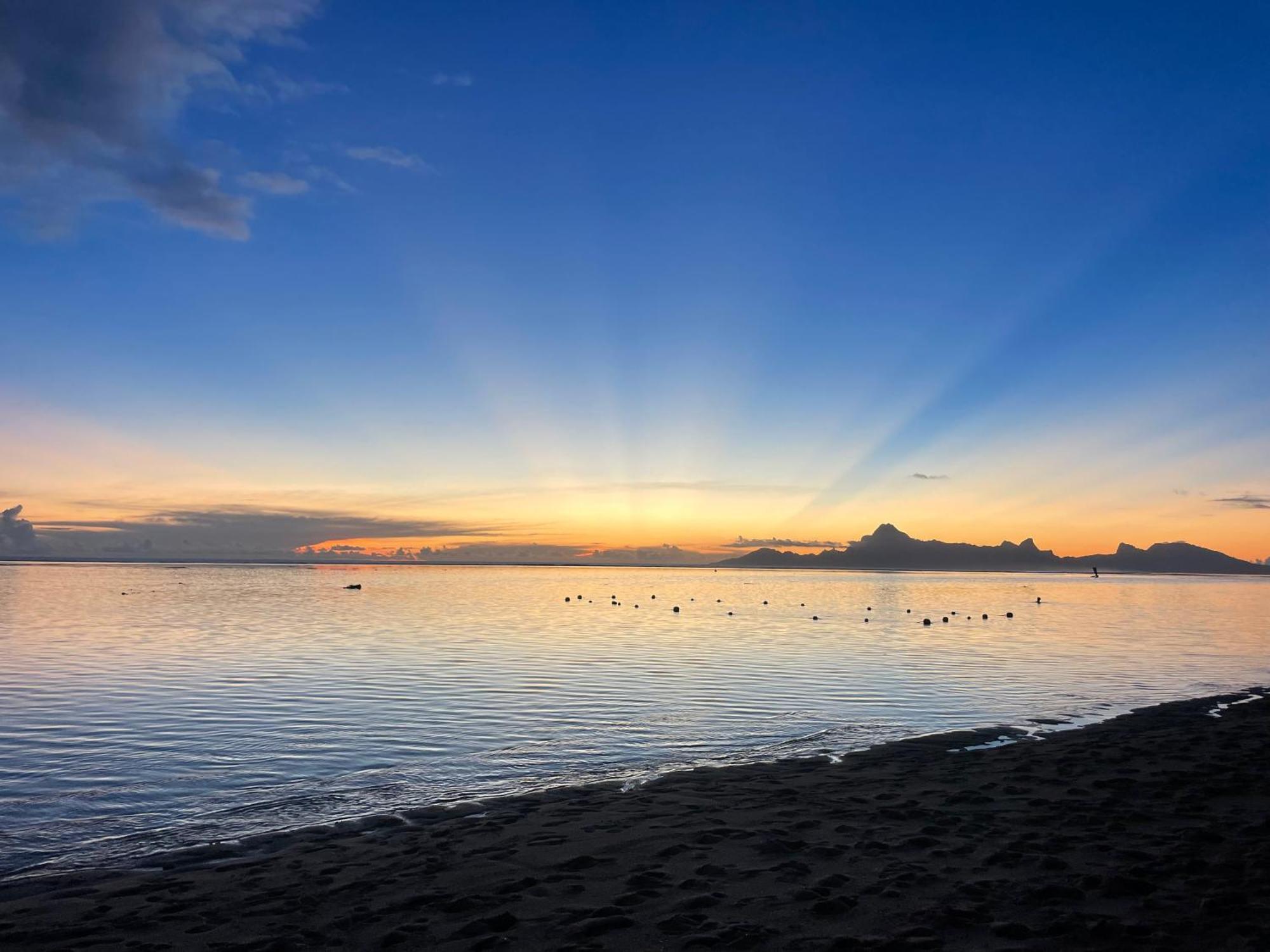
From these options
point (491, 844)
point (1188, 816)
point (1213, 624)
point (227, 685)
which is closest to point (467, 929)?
point (491, 844)

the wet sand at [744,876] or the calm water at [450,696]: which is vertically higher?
the wet sand at [744,876]

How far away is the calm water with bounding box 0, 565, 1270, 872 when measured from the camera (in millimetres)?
16453

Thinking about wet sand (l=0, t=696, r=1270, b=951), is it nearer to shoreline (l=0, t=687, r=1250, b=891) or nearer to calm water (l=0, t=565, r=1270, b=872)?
shoreline (l=0, t=687, r=1250, b=891)

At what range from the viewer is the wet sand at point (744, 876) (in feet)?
28.5

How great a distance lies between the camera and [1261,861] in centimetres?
1039

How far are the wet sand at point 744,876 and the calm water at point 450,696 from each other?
9.22ft

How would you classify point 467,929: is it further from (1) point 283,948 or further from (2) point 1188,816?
(2) point 1188,816

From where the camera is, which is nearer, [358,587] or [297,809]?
[297,809]

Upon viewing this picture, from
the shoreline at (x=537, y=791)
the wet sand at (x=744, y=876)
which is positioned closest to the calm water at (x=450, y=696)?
the shoreline at (x=537, y=791)

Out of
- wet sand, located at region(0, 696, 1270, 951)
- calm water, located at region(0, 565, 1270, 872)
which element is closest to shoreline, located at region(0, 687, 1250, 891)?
wet sand, located at region(0, 696, 1270, 951)

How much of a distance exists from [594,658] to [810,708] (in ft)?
50.8

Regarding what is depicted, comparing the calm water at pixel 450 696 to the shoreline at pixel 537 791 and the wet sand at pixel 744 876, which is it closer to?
the shoreline at pixel 537 791

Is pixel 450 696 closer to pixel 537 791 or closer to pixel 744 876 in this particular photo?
pixel 537 791

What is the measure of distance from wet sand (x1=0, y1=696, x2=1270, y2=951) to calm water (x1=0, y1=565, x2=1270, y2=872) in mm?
2811
